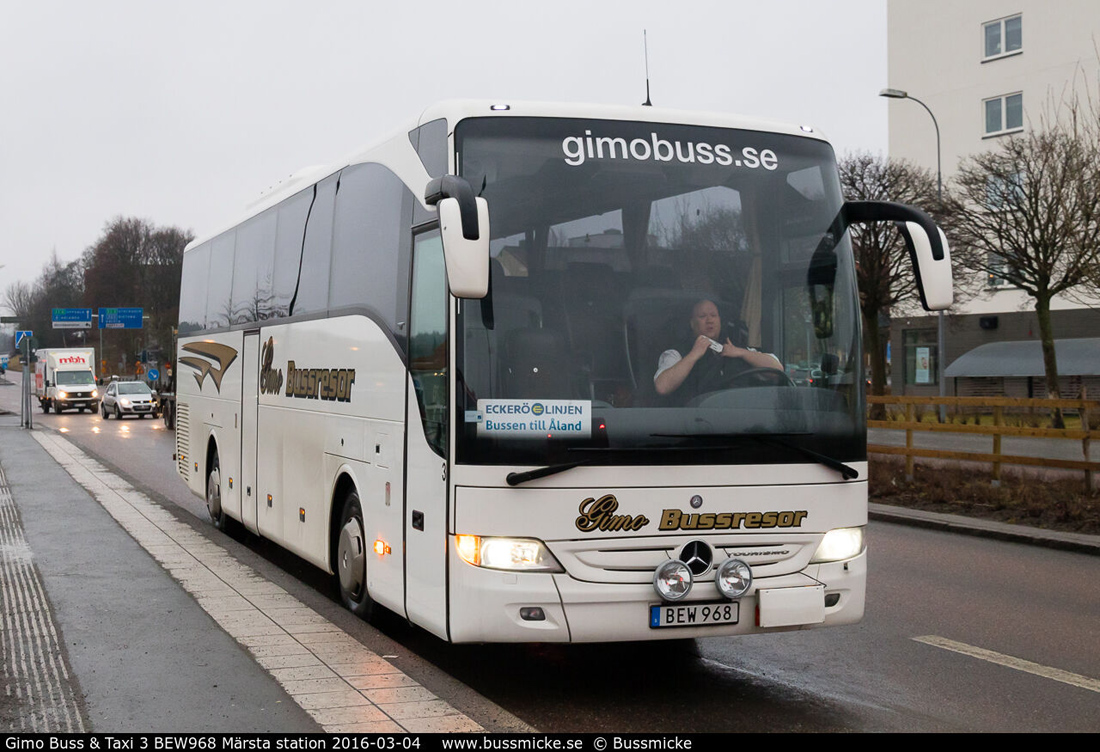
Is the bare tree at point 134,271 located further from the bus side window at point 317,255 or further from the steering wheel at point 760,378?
the steering wheel at point 760,378

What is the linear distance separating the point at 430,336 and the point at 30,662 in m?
2.92

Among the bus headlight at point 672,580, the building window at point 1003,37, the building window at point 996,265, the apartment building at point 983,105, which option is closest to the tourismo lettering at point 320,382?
the bus headlight at point 672,580

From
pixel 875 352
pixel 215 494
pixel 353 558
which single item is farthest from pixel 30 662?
pixel 875 352

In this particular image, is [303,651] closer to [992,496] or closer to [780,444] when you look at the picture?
[780,444]

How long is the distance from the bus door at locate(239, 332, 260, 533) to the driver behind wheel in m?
5.87

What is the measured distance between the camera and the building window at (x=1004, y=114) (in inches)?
1873

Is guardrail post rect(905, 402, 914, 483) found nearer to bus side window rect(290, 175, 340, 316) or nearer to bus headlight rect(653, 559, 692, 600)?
bus side window rect(290, 175, 340, 316)

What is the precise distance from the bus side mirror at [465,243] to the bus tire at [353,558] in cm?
277

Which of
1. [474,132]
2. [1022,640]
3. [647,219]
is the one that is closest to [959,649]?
[1022,640]

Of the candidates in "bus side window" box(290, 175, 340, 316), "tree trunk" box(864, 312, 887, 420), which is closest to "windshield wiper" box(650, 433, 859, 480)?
"bus side window" box(290, 175, 340, 316)

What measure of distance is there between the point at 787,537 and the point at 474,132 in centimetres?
260

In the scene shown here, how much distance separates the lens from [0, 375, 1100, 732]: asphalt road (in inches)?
239

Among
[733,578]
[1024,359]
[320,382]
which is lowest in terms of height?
[733,578]

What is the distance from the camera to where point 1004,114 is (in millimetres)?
48125
